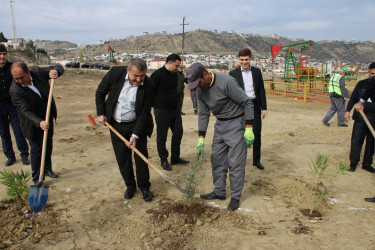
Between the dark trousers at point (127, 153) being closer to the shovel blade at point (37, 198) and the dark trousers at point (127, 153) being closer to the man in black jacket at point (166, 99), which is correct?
the shovel blade at point (37, 198)

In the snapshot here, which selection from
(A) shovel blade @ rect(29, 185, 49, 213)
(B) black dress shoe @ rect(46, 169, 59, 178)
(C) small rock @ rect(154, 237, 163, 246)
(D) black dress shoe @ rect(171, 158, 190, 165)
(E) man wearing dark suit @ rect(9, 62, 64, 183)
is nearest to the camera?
(C) small rock @ rect(154, 237, 163, 246)

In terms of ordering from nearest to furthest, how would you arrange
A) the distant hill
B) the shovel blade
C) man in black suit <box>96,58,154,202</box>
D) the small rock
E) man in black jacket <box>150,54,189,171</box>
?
the small rock
the shovel blade
man in black suit <box>96,58,154,202</box>
man in black jacket <box>150,54,189,171</box>
the distant hill

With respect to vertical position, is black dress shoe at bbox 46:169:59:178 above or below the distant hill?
below

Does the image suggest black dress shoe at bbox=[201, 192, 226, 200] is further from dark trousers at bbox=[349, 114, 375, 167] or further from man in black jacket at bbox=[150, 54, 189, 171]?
dark trousers at bbox=[349, 114, 375, 167]

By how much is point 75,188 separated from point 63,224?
39.0 inches

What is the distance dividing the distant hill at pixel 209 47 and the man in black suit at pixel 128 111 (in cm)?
11823

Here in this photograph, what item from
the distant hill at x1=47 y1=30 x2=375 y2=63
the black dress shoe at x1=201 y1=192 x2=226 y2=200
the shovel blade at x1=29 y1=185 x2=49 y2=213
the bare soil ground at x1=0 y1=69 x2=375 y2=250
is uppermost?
the distant hill at x1=47 y1=30 x2=375 y2=63

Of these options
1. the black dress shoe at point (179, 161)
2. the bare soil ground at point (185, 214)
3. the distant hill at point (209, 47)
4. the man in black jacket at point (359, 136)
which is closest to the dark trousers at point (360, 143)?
the man in black jacket at point (359, 136)

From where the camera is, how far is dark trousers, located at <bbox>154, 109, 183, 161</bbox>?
4645mm

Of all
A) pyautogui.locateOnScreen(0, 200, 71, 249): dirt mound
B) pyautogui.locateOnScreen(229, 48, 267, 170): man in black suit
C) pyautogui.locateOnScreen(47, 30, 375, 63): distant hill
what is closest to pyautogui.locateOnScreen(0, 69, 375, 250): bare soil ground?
pyautogui.locateOnScreen(0, 200, 71, 249): dirt mound

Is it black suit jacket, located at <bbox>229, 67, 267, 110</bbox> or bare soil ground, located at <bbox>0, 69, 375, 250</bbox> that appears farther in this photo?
black suit jacket, located at <bbox>229, 67, 267, 110</bbox>

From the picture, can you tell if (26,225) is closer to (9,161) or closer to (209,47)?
(9,161)

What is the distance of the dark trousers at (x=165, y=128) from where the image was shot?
4.64 metres

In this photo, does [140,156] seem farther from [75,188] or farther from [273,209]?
[273,209]
